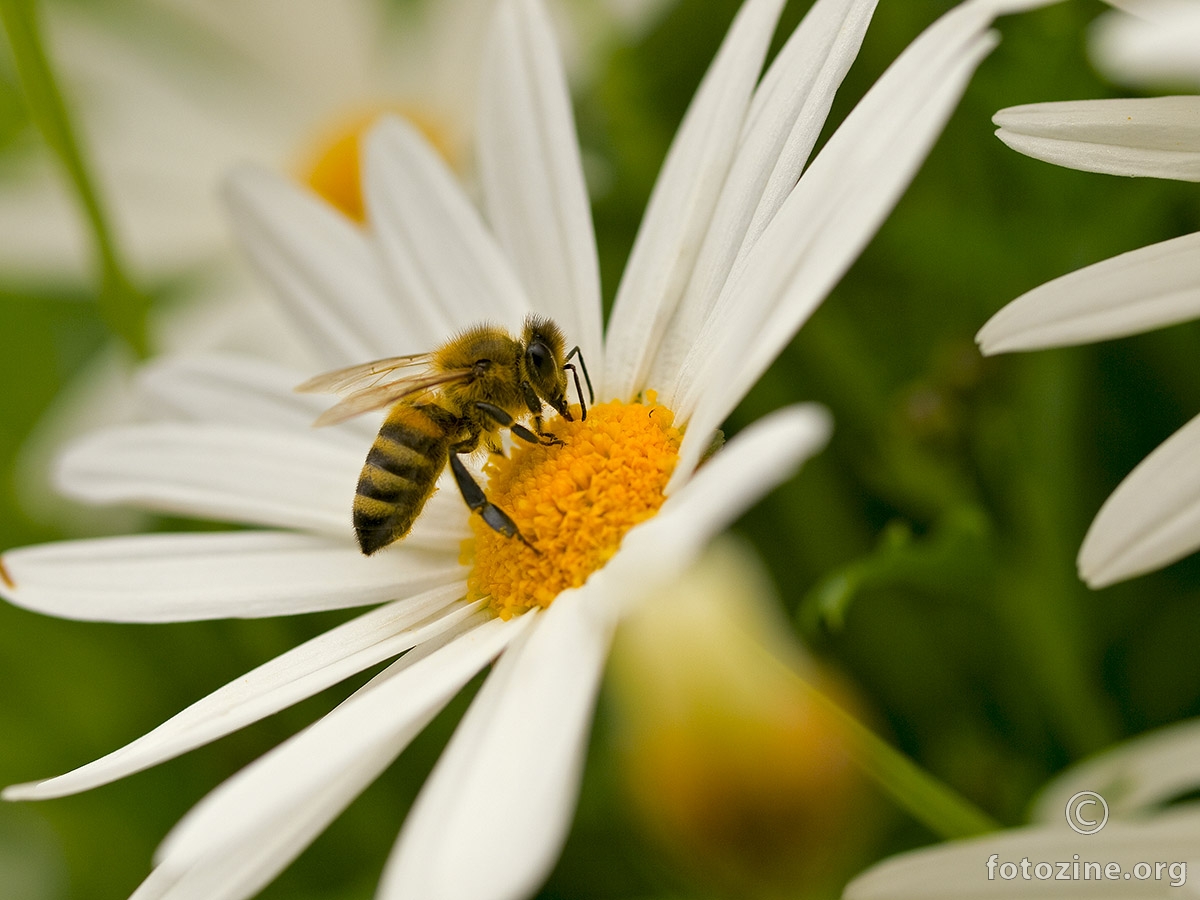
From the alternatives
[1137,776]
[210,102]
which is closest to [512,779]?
[1137,776]

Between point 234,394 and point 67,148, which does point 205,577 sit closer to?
point 234,394

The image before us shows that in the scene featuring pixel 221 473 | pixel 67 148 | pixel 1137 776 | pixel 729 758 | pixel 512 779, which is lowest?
pixel 1137 776

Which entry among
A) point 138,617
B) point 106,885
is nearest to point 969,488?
point 138,617

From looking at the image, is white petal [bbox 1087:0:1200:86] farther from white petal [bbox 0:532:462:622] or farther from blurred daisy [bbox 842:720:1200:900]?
white petal [bbox 0:532:462:622]

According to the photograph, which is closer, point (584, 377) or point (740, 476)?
point (740, 476)

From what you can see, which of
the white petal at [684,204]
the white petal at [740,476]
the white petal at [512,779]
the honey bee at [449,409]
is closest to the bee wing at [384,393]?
the honey bee at [449,409]

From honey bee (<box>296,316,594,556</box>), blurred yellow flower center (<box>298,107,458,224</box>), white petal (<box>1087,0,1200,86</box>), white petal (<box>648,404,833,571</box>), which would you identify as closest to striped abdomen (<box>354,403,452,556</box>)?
honey bee (<box>296,316,594,556</box>)
